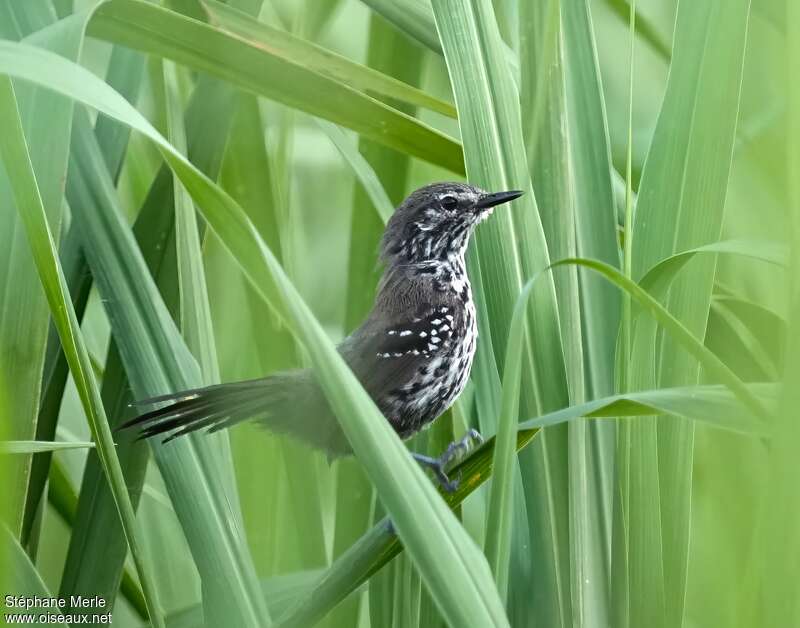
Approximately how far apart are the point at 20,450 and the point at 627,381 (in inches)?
35.1

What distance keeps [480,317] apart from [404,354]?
247 mm

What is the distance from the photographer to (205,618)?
1.48 m

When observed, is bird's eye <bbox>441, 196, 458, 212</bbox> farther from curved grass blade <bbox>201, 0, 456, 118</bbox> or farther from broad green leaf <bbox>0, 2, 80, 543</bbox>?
broad green leaf <bbox>0, 2, 80, 543</bbox>

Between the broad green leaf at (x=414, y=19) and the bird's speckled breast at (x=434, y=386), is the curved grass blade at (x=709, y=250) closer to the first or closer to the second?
the bird's speckled breast at (x=434, y=386)

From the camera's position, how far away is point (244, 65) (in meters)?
1.64

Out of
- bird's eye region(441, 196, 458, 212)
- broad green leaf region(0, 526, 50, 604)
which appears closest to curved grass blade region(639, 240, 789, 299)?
bird's eye region(441, 196, 458, 212)

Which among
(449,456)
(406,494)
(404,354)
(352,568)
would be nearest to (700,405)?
(406,494)

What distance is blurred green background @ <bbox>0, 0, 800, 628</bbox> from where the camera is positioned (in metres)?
1.27

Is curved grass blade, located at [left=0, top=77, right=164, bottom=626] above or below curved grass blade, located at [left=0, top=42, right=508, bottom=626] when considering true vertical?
above

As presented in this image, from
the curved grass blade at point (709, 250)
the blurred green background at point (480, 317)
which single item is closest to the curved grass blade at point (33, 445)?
the blurred green background at point (480, 317)

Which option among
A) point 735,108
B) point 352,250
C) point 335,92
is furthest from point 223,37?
point 735,108

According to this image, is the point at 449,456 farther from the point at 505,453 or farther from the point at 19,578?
the point at 19,578

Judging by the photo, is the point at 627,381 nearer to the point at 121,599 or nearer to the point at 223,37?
the point at 223,37

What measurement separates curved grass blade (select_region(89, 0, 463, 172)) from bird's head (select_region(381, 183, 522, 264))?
0.98 ft
